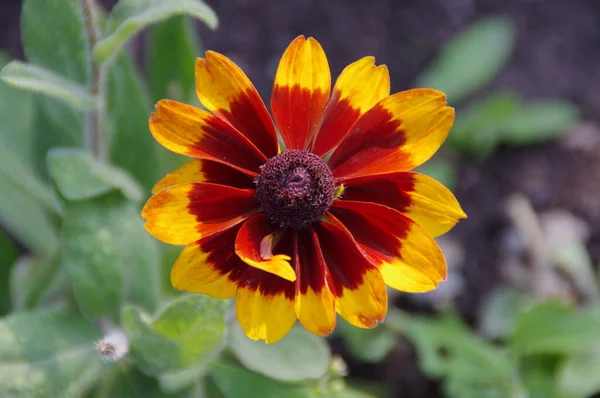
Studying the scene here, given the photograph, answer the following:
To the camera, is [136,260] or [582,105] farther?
[582,105]

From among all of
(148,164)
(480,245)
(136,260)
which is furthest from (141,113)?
(480,245)

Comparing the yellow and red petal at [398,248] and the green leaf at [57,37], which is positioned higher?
the yellow and red petal at [398,248]

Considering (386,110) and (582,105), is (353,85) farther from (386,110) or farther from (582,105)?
(582,105)

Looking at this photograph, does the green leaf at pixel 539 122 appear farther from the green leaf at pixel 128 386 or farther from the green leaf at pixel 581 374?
the green leaf at pixel 128 386

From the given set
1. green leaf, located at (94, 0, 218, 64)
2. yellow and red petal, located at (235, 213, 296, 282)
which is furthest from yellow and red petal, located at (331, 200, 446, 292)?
green leaf, located at (94, 0, 218, 64)

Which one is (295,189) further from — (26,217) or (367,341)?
(26,217)

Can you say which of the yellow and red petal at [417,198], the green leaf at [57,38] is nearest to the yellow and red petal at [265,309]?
the yellow and red petal at [417,198]
